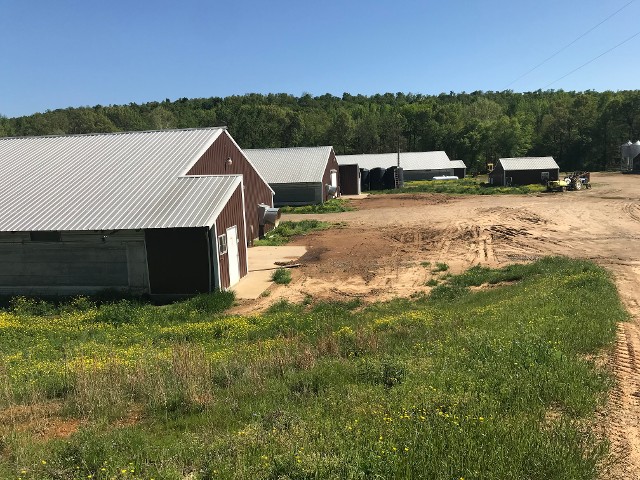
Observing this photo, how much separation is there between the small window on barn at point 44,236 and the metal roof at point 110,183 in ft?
1.19

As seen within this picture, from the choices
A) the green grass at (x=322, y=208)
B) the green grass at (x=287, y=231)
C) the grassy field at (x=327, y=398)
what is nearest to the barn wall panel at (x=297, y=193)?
the green grass at (x=322, y=208)

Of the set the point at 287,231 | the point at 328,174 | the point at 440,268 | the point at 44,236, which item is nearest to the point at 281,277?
the point at 440,268

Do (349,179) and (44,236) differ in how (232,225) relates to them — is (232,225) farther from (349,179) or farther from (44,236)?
(349,179)

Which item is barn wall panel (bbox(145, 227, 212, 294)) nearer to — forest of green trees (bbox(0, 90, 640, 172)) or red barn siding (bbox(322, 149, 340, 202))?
red barn siding (bbox(322, 149, 340, 202))

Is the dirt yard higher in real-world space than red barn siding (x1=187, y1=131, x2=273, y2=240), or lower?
lower

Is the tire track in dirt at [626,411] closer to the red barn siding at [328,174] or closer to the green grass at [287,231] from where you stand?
the green grass at [287,231]

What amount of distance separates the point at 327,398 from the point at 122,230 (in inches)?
519

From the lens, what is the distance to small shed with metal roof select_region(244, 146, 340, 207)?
4878cm

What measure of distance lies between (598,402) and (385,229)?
25.6 metres

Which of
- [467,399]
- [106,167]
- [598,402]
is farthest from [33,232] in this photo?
[598,402]

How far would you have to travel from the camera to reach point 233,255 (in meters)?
19.7

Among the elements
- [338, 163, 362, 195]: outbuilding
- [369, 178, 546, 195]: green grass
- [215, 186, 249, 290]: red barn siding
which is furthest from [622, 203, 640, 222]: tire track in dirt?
[338, 163, 362, 195]: outbuilding

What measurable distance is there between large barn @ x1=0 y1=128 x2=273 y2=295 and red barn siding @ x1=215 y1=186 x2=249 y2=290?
0.04 metres

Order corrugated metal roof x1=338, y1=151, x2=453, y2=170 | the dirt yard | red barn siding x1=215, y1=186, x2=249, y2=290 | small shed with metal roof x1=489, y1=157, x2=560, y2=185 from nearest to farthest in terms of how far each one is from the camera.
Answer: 1. the dirt yard
2. red barn siding x1=215, y1=186, x2=249, y2=290
3. small shed with metal roof x1=489, y1=157, x2=560, y2=185
4. corrugated metal roof x1=338, y1=151, x2=453, y2=170
